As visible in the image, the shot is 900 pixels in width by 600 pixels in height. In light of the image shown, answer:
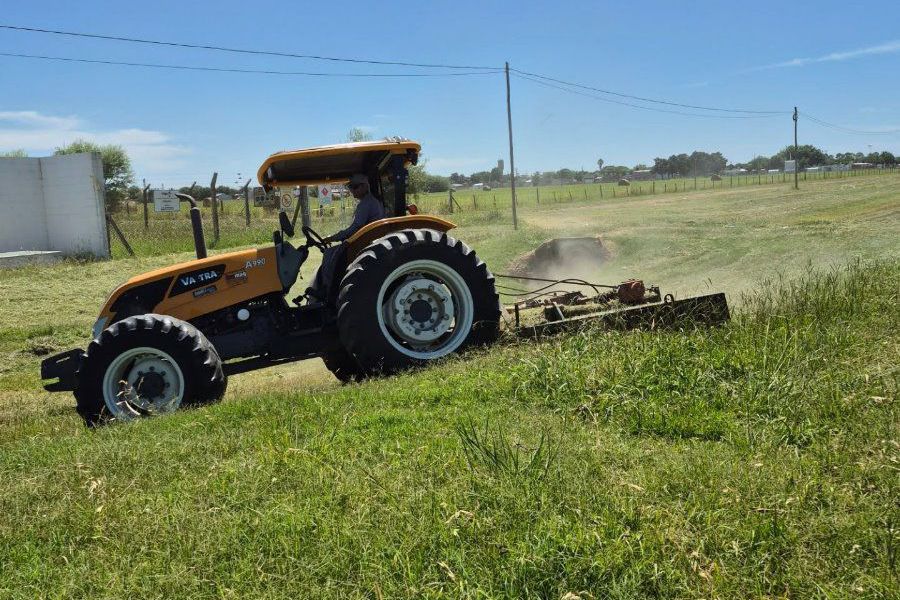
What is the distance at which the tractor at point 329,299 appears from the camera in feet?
23.2

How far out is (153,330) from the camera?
657cm

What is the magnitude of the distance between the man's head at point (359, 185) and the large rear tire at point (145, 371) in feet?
7.77

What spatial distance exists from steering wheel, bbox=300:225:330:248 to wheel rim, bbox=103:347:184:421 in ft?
6.30

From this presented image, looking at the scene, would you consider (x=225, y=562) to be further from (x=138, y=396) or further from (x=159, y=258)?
(x=159, y=258)

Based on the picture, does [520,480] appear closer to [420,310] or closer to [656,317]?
[420,310]

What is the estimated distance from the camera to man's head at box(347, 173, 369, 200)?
8062 mm

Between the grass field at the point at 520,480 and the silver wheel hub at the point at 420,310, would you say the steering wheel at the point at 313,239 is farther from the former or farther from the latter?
the grass field at the point at 520,480

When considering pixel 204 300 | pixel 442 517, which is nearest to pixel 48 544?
pixel 442 517

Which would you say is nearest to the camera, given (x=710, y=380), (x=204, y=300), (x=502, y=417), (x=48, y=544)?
(x=48, y=544)

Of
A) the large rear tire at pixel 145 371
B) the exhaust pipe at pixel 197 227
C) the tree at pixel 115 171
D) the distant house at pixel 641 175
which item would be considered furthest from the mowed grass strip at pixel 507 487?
the distant house at pixel 641 175

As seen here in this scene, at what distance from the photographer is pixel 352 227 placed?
26.0 feet

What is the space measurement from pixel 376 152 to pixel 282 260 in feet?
4.87

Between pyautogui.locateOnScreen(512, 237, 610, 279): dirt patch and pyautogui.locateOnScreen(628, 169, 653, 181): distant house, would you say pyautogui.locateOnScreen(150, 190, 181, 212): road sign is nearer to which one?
pyautogui.locateOnScreen(512, 237, 610, 279): dirt patch

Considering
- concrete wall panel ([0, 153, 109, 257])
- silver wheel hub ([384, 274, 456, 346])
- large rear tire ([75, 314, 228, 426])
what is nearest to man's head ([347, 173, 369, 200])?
silver wheel hub ([384, 274, 456, 346])
